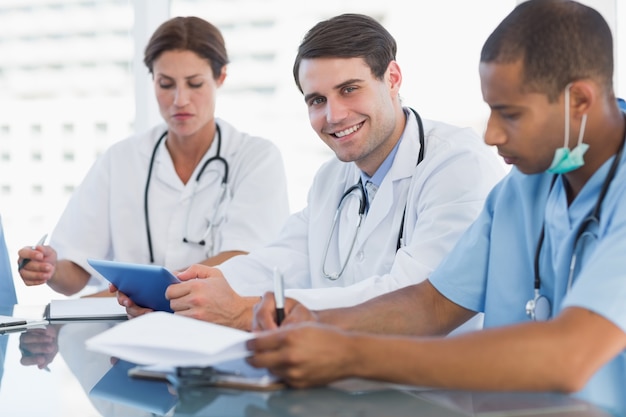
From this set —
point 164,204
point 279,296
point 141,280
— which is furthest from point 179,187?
point 279,296

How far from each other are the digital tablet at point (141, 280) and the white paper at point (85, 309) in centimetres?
18

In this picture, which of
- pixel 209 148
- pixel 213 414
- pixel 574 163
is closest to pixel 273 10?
pixel 209 148

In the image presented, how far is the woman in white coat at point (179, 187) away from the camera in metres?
2.68

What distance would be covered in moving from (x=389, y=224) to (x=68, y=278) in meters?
1.24

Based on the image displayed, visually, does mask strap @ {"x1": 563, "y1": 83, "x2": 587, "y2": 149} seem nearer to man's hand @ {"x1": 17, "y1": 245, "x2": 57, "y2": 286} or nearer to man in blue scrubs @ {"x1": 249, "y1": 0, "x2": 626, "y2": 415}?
man in blue scrubs @ {"x1": 249, "y1": 0, "x2": 626, "y2": 415}

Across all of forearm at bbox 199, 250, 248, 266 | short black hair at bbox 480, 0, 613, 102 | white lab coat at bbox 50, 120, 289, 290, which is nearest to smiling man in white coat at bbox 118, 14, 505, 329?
forearm at bbox 199, 250, 248, 266

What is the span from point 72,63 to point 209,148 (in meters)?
1.30

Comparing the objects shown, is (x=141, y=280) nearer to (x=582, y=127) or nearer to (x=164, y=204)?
(x=582, y=127)

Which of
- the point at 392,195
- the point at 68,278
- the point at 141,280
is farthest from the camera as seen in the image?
the point at 68,278

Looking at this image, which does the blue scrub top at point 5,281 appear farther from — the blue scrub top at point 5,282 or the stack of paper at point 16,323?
the stack of paper at point 16,323

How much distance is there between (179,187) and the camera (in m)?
2.74

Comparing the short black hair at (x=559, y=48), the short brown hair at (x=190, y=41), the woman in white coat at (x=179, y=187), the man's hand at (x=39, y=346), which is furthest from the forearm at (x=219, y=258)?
the short black hair at (x=559, y=48)

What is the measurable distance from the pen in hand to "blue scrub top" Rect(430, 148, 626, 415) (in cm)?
37

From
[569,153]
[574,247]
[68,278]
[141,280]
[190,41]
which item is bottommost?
[68,278]
